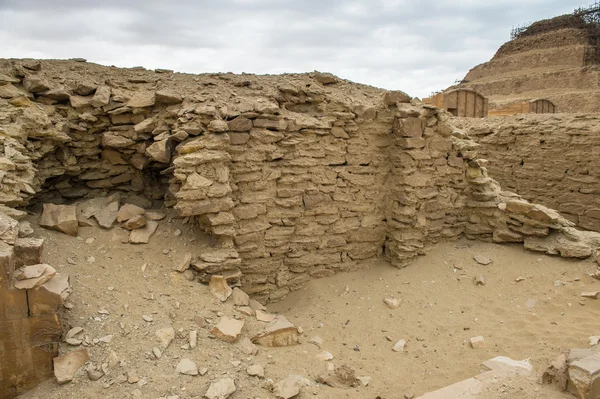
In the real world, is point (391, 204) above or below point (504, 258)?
above

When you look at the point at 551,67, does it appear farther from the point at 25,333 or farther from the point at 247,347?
the point at 25,333

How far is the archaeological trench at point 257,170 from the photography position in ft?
16.8

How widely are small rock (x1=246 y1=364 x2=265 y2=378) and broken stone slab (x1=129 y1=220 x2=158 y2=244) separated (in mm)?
2266

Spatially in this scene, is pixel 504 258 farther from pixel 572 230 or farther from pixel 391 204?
pixel 391 204

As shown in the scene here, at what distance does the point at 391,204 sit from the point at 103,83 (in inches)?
187

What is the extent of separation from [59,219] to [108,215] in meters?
0.58

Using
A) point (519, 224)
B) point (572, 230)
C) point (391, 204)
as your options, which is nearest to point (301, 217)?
point (391, 204)

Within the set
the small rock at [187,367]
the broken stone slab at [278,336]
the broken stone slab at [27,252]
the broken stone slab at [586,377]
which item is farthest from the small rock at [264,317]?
the broken stone slab at [586,377]

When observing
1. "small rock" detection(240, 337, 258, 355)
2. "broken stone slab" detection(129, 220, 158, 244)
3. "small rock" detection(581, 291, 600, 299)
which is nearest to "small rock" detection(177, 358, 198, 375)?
"small rock" detection(240, 337, 258, 355)

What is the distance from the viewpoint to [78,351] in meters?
3.41

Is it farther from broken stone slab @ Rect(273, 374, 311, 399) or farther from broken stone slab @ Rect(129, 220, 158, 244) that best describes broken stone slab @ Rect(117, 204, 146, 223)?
broken stone slab @ Rect(273, 374, 311, 399)

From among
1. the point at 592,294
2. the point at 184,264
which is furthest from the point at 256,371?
the point at 592,294

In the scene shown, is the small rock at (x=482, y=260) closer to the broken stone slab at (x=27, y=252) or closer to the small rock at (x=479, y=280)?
the small rock at (x=479, y=280)

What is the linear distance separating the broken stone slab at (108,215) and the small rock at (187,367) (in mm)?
2340
